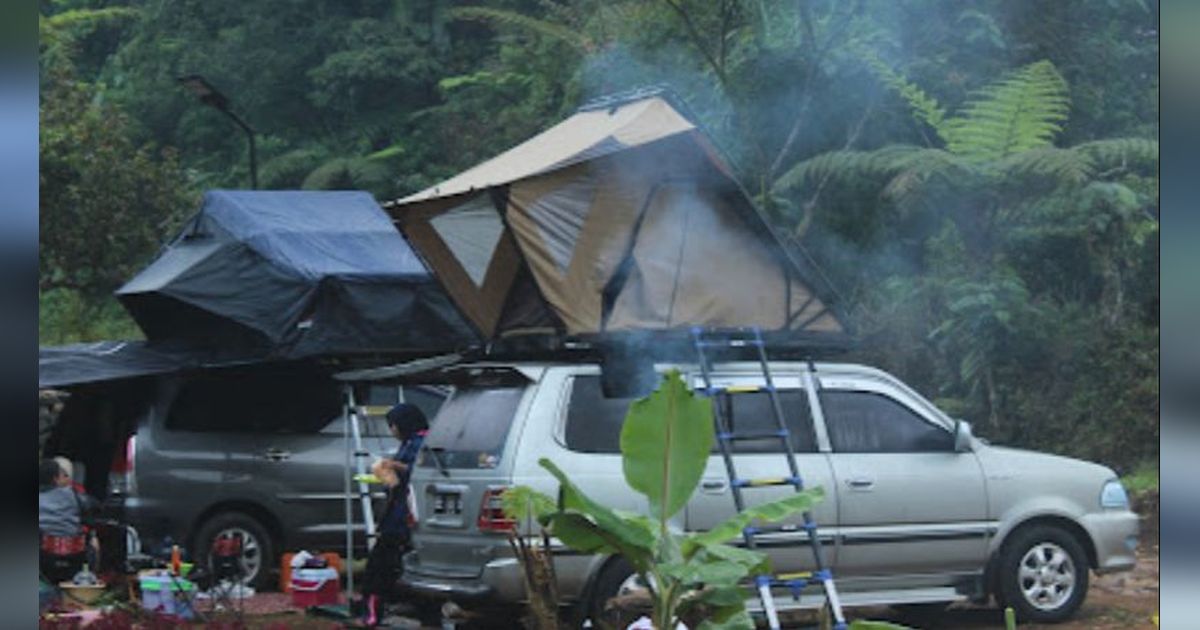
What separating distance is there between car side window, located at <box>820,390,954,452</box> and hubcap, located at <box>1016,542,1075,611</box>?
2.85 ft

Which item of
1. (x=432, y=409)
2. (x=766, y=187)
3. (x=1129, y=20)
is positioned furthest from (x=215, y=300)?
(x=1129, y=20)

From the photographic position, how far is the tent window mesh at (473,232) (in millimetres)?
10305

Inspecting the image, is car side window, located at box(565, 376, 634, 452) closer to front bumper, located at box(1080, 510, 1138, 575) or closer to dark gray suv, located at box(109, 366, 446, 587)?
dark gray suv, located at box(109, 366, 446, 587)

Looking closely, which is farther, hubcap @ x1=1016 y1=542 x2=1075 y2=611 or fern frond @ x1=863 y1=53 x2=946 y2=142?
fern frond @ x1=863 y1=53 x2=946 y2=142

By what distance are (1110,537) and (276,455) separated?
6.06 m

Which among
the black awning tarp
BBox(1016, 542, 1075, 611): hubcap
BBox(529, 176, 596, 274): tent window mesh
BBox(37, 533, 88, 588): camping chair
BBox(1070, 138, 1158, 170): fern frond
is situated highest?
BBox(1070, 138, 1158, 170): fern frond

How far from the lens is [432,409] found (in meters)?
13.3

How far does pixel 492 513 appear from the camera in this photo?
9195 mm

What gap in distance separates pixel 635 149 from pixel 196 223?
6085 millimetres

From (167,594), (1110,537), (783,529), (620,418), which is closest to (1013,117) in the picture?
(1110,537)

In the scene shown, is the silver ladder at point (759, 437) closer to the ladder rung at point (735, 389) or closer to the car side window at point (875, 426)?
the ladder rung at point (735, 389)

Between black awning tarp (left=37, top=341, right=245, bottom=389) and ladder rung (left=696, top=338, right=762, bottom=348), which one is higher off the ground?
black awning tarp (left=37, top=341, right=245, bottom=389)

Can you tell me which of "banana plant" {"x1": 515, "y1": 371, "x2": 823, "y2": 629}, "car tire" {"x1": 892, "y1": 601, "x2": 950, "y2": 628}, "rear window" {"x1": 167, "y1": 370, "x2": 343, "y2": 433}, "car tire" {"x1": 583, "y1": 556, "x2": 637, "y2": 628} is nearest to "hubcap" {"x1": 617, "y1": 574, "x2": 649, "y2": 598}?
"car tire" {"x1": 583, "y1": 556, "x2": 637, "y2": 628}

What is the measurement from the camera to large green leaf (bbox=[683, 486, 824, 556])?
24.1 ft
